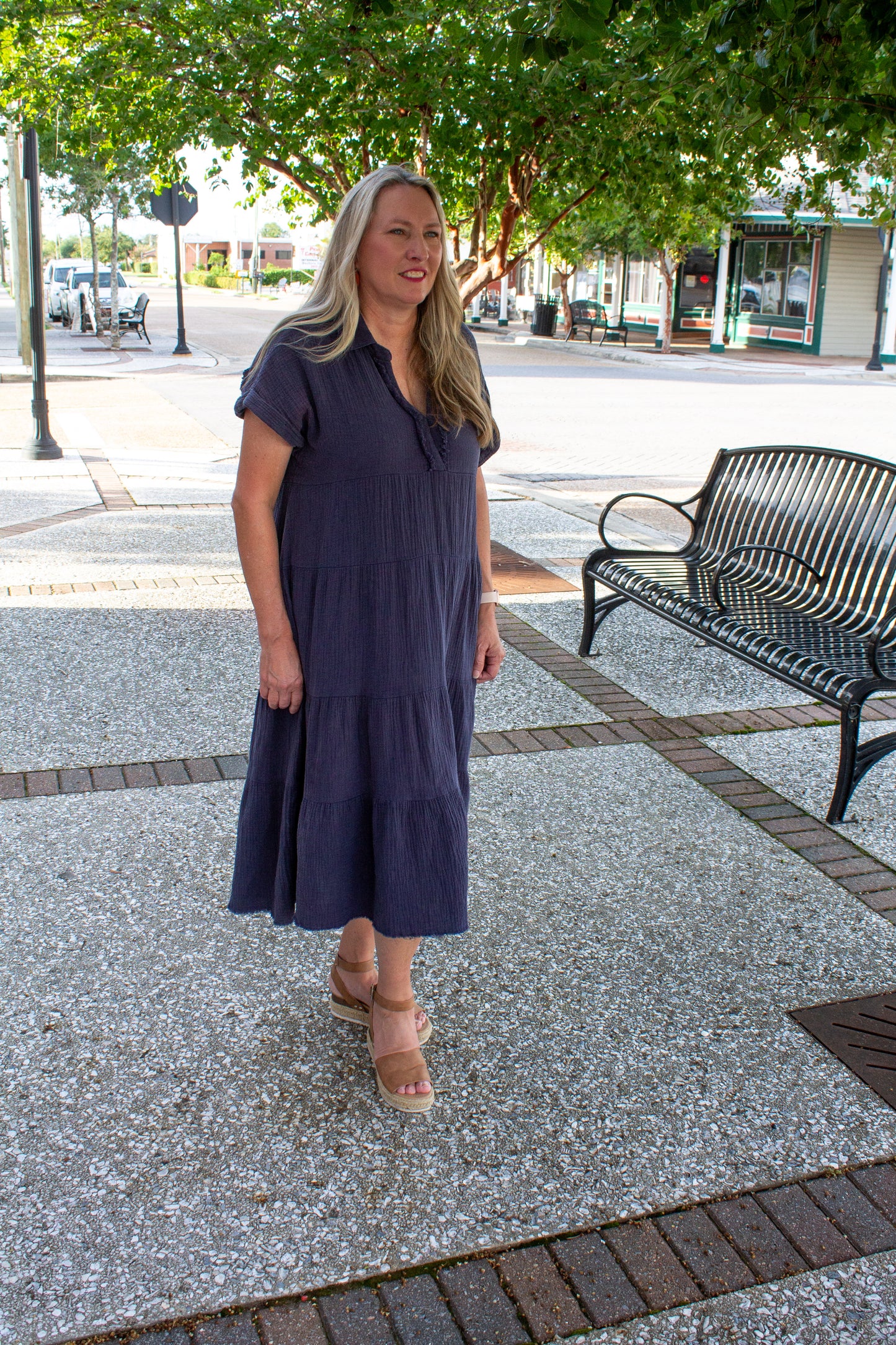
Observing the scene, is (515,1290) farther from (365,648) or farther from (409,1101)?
(365,648)

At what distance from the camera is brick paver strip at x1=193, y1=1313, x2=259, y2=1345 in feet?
6.84

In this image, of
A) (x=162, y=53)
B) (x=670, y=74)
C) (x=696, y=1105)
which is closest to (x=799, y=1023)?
(x=696, y=1105)

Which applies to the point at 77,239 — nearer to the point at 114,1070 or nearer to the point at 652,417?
the point at 652,417

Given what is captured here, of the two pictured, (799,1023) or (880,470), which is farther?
(880,470)

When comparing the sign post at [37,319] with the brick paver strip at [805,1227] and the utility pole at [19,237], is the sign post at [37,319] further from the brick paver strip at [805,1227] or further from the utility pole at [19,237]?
the brick paver strip at [805,1227]

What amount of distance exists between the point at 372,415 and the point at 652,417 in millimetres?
15408

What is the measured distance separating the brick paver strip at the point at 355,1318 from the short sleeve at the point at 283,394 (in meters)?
1.58

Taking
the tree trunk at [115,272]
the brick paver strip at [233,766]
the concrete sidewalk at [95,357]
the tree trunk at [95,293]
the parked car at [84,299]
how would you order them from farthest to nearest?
the parked car at [84,299] → the tree trunk at [95,293] → the tree trunk at [115,272] → the concrete sidewalk at [95,357] → the brick paver strip at [233,766]

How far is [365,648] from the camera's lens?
2570 mm

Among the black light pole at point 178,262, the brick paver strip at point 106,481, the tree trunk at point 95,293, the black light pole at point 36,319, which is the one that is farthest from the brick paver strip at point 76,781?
the tree trunk at point 95,293

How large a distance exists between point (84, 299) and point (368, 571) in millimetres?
32733

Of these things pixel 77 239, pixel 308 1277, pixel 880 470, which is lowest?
pixel 308 1277

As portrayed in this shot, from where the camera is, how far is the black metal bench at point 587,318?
37188mm

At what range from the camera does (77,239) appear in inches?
4678
